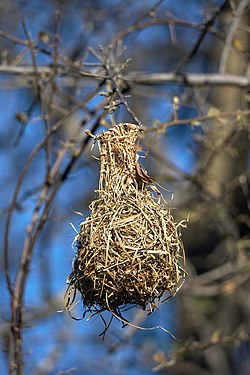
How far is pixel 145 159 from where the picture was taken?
14.3ft

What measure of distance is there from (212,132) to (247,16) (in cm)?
364

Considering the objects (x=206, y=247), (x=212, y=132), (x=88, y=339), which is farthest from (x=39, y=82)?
(x=206, y=247)

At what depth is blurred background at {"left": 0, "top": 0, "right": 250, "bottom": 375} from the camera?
3885 mm

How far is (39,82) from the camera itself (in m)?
4.09

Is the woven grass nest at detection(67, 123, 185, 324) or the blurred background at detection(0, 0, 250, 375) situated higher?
the blurred background at detection(0, 0, 250, 375)

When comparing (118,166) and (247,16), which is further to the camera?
(247,16)

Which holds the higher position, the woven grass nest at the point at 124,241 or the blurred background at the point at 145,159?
the blurred background at the point at 145,159

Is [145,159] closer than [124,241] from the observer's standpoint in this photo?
No

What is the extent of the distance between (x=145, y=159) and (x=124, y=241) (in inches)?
69.9

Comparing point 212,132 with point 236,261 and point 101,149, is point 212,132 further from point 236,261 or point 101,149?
point 101,149

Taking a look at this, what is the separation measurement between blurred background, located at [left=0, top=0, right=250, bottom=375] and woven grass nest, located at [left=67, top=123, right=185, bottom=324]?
91mm

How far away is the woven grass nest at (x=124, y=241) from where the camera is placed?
260cm

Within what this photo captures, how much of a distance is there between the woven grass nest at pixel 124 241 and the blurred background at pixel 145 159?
0.09 meters

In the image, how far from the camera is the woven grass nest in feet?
8.53
